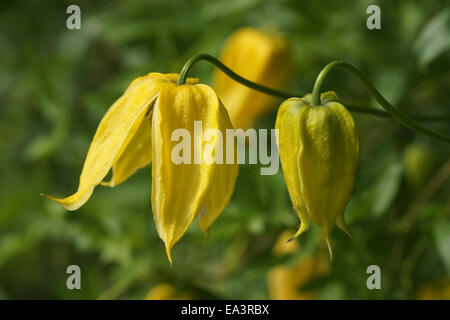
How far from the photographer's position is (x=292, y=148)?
0.82 m

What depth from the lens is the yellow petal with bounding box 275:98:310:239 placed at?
2.67ft

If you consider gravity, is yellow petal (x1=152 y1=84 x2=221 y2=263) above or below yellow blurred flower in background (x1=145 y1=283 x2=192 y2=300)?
above

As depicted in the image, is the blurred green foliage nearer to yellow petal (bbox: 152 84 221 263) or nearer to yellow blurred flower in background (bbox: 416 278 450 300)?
yellow blurred flower in background (bbox: 416 278 450 300)

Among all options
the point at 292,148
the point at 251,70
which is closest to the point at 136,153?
the point at 292,148

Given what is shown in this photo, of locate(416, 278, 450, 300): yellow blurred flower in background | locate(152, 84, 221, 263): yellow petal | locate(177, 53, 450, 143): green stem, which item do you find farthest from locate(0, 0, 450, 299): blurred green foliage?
locate(152, 84, 221, 263): yellow petal

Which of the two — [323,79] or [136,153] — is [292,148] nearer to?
[323,79]

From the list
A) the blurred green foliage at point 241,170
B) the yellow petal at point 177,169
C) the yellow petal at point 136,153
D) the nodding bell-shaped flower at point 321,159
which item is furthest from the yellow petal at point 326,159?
the blurred green foliage at point 241,170

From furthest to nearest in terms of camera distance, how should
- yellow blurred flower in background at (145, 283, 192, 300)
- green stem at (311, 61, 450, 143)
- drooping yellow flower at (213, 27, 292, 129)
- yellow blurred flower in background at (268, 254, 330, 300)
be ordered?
1. drooping yellow flower at (213, 27, 292, 129)
2. yellow blurred flower in background at (268, 254, 330, 300)
3. yellow blurred flower in background at (145, 283, 192, 300)
4. green stem at (311, 61, 450, 143)

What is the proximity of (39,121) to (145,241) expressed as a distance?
32.4 inches

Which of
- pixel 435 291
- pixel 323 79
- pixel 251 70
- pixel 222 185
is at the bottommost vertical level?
pixel 435 291

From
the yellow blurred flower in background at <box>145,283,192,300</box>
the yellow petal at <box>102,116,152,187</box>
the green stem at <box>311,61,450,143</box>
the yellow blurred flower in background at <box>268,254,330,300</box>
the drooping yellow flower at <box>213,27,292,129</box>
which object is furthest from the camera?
the drooping yellow flower at <box>213,27,292,129</box>

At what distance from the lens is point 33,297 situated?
7.13 ft

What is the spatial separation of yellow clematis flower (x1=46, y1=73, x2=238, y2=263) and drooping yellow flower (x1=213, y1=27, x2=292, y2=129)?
0.76m

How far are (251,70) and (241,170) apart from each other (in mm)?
320
